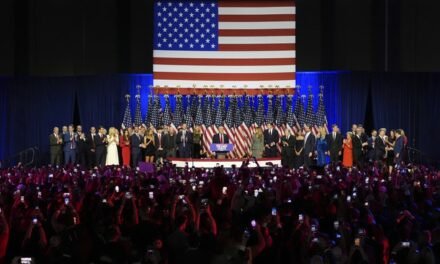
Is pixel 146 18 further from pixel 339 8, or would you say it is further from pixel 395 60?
pixel 395 60

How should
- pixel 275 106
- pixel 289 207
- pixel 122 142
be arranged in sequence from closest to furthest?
pixel 289 207
pixel 122 142
pixel 275 106

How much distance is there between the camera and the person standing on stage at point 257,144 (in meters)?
30.1

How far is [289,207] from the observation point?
44.7ft

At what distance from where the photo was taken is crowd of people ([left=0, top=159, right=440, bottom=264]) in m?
9.95

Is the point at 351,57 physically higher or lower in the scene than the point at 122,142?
higher

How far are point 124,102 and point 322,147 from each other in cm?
939

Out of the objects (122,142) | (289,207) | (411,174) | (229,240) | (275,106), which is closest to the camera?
(229,240)

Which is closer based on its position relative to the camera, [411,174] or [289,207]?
[289,207]

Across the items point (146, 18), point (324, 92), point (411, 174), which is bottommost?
point (411, 174)

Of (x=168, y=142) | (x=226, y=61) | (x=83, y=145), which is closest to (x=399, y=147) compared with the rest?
(x=168, y=142)

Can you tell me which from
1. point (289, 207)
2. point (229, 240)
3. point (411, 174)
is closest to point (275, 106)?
point (411, 174)

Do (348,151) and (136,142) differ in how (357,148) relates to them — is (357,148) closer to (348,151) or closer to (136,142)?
(348,151)

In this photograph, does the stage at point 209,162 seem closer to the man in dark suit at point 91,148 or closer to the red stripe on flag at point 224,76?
the man in dark suit at point 91,148

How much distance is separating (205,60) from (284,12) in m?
3.94
